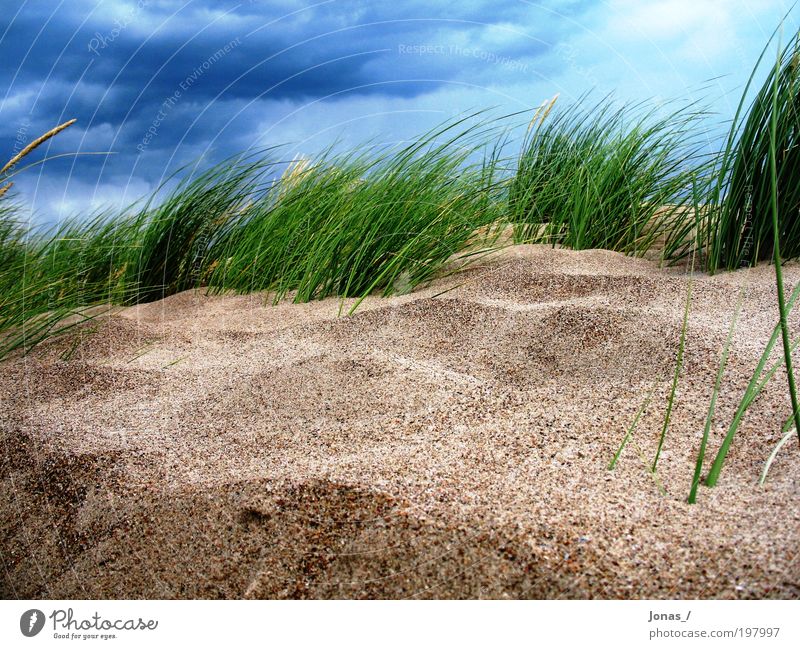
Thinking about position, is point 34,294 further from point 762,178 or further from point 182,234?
point 762,178

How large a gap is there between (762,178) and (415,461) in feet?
5.75

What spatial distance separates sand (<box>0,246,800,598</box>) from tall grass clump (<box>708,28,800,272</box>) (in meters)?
0.22

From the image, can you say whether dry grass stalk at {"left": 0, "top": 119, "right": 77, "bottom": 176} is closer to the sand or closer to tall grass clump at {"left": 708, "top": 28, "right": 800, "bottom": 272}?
the sand

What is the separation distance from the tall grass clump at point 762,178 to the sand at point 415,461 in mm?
221

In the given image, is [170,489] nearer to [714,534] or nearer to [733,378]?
[714,534]

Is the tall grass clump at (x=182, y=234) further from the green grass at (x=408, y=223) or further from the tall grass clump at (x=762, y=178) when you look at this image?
the tall grass clump at (x=762, y=178)

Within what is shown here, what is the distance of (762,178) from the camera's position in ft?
7.78

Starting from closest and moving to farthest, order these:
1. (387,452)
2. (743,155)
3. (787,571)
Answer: (787,571) → (387,452) → (743,155)

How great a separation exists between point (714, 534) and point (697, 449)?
347 millimetres

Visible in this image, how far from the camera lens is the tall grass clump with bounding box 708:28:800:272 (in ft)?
7.74

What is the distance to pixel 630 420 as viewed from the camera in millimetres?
1509
